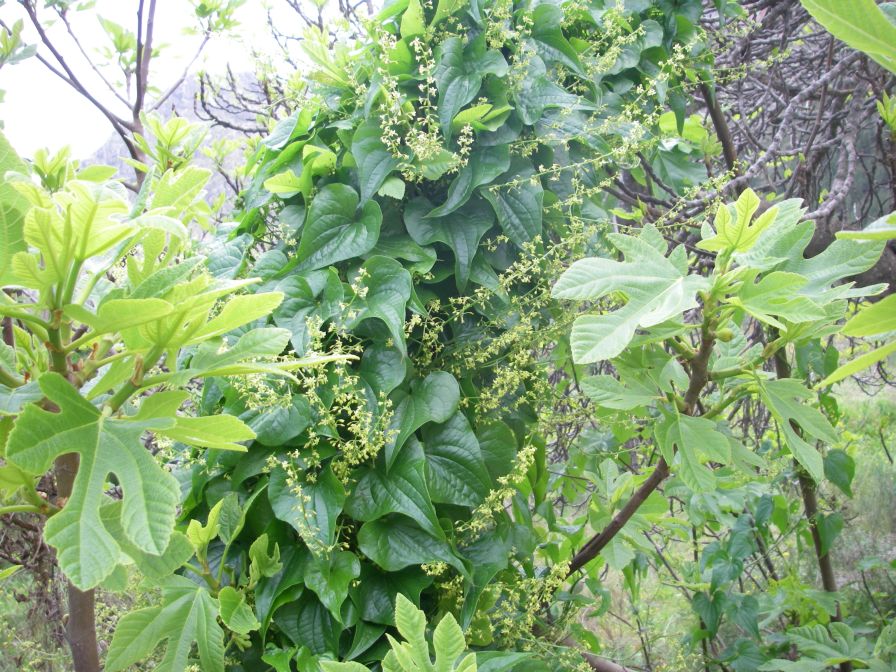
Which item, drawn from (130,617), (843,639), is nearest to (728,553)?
(843,639)

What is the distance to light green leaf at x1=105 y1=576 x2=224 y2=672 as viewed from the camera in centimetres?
87

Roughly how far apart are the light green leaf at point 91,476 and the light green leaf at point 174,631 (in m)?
0.40

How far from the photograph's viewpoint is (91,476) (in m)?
0.54

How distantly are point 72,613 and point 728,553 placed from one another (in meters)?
1.44

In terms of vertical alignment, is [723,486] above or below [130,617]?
below

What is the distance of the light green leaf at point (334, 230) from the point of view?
3.42 feet

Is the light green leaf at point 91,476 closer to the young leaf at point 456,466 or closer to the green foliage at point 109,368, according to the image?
the green foliage at point 109,368

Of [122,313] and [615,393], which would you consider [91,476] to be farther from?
[615,393]

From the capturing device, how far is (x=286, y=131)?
117 centimetres

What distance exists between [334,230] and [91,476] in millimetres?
594

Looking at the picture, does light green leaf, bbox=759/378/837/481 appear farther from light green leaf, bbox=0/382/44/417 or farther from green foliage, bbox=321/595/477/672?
light green leaf, bbox=0/382/44/417

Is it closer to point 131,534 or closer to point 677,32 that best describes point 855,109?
point 677,32

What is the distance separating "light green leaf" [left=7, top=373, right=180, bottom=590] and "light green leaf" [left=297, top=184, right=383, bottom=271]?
1.67ft

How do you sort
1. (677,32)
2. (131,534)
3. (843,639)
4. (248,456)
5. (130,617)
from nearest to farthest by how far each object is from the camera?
1. (131,534)
2. (130,617)
3. (248,456)
4. (677,32)
5. (843,639)
